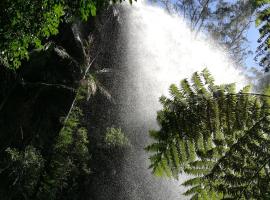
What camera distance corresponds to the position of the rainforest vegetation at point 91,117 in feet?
8.25

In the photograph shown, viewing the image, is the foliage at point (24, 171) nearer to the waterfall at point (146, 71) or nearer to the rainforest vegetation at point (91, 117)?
the rainforest vegetation at point (91, 117)

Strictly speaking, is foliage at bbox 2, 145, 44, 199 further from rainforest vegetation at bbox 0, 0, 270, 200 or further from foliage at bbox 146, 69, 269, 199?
foliage at bbox 146, 69, 269, 199

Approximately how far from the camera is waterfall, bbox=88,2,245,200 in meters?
19.8

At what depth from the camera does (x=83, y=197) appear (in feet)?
58.4

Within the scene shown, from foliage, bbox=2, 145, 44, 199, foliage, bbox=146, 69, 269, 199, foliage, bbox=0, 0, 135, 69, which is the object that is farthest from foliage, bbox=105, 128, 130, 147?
foliage, bbox=146, 69, 269, 199

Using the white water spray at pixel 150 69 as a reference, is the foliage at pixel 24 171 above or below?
below

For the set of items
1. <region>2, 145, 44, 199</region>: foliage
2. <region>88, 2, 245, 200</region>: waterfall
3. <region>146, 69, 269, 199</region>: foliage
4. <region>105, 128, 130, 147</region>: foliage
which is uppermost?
<region>88, 2, 245, 200</region>: waterfall

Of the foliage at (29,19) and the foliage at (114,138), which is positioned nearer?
the foliage at (29,19)

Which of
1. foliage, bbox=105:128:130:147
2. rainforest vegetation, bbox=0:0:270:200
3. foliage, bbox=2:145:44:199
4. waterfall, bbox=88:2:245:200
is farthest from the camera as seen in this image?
waterfall, bbox=88:2:245:200

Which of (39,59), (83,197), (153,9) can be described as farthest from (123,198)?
(153,9)

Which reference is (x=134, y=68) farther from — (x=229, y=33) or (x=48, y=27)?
(x=48, y=27)

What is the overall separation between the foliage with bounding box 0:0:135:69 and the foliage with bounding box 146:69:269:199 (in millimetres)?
875

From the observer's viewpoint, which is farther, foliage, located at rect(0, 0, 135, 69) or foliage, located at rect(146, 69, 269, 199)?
foliage, located at rect(0, 0, 135, 69)

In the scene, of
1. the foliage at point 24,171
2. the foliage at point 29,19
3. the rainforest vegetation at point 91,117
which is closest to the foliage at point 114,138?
the rainforest vegetation at point 91,117
